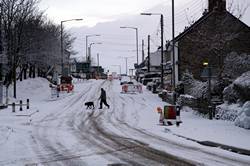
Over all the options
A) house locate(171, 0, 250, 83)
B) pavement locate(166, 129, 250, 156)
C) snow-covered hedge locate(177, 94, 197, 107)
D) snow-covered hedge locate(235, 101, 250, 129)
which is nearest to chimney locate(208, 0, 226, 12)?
house locate(171, 0, 250, 83)

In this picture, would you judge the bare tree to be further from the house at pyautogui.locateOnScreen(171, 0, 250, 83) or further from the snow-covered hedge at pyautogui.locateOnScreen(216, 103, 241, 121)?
the snow-covered hedge at pyautogui.locateOnScreen(216, 103, 241, 121)

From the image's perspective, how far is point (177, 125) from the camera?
22359 mm

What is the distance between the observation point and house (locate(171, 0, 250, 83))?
34781mm

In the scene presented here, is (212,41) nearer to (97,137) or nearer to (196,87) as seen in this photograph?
(196,87)

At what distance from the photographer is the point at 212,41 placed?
35.1 m

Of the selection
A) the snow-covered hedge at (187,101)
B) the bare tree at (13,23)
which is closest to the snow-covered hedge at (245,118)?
the snow-covered hedge at (187,101)

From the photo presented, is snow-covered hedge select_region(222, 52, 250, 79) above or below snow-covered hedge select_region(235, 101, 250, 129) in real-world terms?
above

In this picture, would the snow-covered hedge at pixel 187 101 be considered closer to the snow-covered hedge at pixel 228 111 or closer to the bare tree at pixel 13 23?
the snow-covered hedge at pixel 228 111

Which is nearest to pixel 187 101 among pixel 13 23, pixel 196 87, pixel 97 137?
pixel 196 87

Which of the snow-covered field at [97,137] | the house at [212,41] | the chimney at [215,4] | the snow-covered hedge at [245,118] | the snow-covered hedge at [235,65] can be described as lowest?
the snow-covered field at [97,137]

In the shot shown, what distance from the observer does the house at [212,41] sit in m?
34.8

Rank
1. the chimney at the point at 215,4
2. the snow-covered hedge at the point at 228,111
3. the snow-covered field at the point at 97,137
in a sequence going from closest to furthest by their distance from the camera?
the snow-covered field at the point at 97,137, the snow-covered hedge at the point at 228,111, the chimney at the point at 215,4

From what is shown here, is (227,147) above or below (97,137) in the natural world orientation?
above

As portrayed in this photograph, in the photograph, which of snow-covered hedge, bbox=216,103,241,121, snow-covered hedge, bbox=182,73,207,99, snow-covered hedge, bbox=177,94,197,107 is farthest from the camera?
snow-covered hedge, bbox=182,73,207,99
